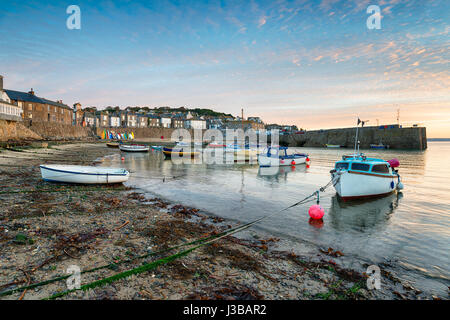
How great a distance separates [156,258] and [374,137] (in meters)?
102

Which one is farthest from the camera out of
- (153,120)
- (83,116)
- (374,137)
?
(153,120)

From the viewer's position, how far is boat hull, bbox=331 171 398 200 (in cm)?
1498

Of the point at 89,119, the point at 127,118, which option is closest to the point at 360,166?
the point at 89,119

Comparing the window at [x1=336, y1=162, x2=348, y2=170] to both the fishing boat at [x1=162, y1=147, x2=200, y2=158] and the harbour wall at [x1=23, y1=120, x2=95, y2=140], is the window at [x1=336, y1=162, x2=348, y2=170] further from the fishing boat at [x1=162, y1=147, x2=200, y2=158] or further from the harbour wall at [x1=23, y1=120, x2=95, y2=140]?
the harbour wall at [x1=23, y1=120, x2=95, y2=140]

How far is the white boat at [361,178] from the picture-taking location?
15000mm

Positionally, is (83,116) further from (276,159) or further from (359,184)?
(359,184)

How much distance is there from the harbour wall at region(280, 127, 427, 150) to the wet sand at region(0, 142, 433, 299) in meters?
95.8

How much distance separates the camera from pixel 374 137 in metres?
86.2

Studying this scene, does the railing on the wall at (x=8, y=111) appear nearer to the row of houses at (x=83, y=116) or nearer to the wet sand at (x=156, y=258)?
the row of houses at (x=83, y=116)

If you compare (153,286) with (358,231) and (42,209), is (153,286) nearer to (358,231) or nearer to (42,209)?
(42,209)

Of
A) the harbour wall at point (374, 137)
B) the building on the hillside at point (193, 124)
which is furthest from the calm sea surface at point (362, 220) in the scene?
the building on the hillside at point (193, 124)

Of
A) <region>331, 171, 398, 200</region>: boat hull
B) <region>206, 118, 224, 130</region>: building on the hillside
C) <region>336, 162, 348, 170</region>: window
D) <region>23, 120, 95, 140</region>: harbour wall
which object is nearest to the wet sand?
<region>331, 171, 398, 200</region>: boat hull
